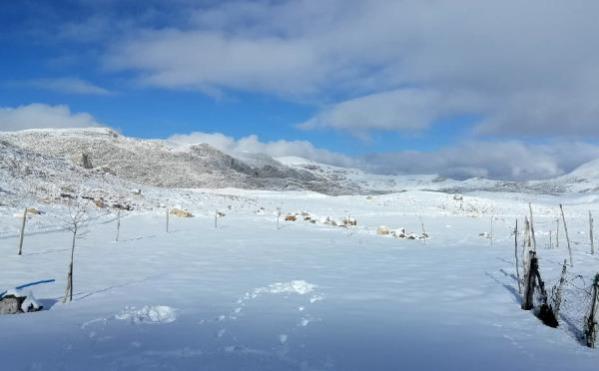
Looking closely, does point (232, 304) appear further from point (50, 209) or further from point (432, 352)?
point (50, 209)

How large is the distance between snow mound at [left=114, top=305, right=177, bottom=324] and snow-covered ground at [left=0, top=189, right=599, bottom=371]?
39 mm

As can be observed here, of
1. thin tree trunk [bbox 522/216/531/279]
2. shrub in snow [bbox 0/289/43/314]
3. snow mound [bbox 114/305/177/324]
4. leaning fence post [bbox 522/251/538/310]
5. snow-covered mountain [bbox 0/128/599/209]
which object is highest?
snow-covered mountain [bbox 0/128/599/209]

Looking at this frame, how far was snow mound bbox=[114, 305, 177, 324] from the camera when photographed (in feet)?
31.0

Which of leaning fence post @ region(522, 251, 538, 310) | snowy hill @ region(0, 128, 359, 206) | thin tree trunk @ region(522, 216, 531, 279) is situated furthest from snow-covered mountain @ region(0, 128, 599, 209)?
leaning fence post @ region(522, 251, 538, 310)

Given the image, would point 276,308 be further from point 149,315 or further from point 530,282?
point 530,282

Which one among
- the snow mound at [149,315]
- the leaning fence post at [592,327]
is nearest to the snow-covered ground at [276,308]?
the snow mound at [149,315]

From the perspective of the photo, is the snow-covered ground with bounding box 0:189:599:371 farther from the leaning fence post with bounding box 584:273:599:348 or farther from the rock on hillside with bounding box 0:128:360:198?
the rock on hillside with bounding box 0:128:360:198

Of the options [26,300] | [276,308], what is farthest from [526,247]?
[26,300]

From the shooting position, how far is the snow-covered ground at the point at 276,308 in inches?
297

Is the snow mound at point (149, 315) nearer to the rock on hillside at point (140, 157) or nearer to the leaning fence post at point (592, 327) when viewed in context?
the leaning fence post at point (592, 327)

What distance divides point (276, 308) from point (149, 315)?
2.56 m

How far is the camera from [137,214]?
1308 inches

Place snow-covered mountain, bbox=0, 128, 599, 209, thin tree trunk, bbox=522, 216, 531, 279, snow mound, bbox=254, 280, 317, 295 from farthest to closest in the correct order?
1. snow-covered mountain, bbox=0, 128, 599, 209
2. snow mound, bbox=254, 280, 317, 295
3. thin tree trunk, bbox=522, 216, 531, 279

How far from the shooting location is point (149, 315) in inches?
385
